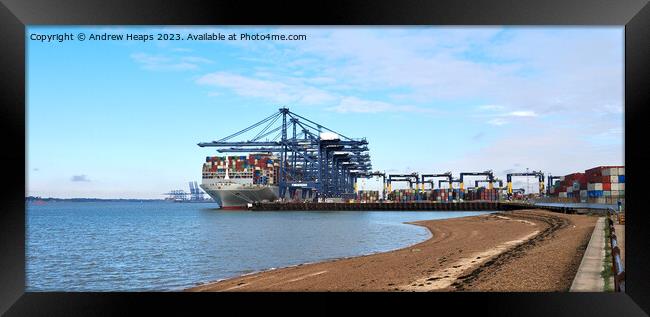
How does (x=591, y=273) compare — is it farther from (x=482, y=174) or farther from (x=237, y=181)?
(x=482, y=174)

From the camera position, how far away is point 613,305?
7.69 metres

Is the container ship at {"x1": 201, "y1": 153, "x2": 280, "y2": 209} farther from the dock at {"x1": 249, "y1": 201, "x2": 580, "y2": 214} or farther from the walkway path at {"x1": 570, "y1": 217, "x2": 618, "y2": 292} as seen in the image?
the walkway path at {"x1": 570, "y1": 217, "x2": 618, "y2": 292}

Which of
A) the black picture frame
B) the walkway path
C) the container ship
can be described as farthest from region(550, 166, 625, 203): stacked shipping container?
the black picture frame

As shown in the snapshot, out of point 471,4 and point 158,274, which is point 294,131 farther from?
point 471,4

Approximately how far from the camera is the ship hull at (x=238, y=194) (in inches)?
3578

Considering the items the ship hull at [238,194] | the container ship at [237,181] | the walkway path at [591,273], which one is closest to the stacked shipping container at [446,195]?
the container ship at [237,181]

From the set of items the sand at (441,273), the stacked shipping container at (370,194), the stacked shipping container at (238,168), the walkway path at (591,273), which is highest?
the stacked shipping container at (238,168)

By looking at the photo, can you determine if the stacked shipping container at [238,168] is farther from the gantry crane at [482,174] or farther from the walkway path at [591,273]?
the walkway path at [591,273]

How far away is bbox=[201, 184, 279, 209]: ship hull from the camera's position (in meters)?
90.9

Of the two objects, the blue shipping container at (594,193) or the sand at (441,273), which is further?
the blue shipping container at (594,193)

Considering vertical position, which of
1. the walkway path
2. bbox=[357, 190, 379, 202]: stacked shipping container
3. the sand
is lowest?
bbox=[357, 190, 379, 202]: stacked shipping container

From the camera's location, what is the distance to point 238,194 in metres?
91.2
